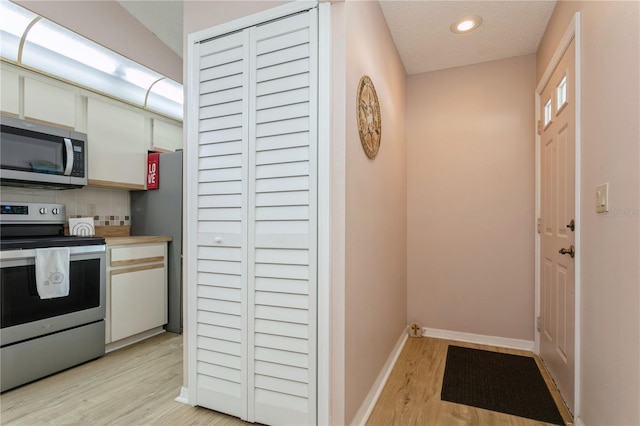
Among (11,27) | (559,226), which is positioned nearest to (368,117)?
(559,226)

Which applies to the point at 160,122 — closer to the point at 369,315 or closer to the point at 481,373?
the point at 369,315

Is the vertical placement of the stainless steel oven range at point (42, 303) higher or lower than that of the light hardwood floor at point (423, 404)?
higher

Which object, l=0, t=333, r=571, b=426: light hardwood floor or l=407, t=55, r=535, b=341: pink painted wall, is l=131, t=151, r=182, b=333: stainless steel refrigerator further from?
l=407, t=55, r=535, b=341: pink painted wall

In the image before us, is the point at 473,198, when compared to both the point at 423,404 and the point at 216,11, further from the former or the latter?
the point at 216,11

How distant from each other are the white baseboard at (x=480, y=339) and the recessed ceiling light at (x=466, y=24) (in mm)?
2499

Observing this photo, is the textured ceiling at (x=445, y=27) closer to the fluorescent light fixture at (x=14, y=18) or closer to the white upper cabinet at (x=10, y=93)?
the fluorescent light fixture at (x=14, y=18)

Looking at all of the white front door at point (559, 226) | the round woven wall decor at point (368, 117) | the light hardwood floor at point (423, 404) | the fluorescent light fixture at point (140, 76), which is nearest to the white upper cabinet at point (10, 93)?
the fluorescent light fixture at point (140, 76)

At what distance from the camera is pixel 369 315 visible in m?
1.88

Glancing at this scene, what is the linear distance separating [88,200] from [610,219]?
11.9 ft

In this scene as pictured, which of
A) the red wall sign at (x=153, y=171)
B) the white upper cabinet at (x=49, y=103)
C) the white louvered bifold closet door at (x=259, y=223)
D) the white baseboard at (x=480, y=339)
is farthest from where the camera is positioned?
the red wall sign at (x=153, y=171)

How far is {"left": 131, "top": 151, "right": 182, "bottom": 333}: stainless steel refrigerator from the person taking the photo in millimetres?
2984

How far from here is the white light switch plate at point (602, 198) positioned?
1.33 m

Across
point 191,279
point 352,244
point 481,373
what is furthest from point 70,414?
point 481,373

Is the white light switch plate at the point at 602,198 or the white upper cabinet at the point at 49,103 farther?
the white upper cabinet at the point at 49,103
